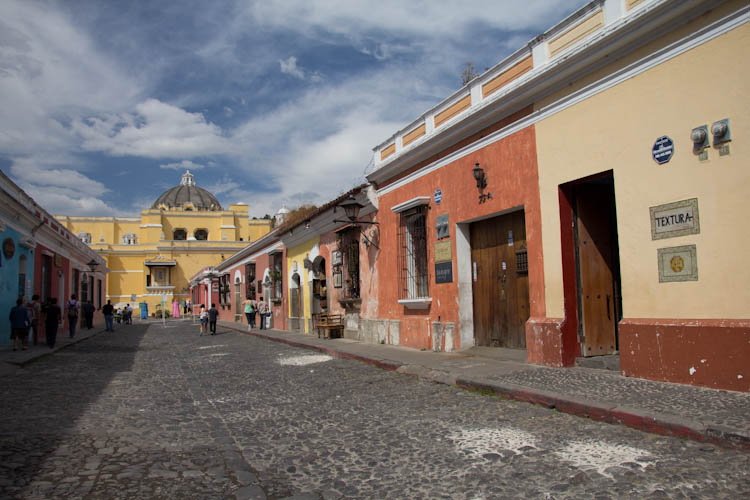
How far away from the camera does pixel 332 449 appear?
436cm

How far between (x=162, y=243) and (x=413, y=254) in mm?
46165

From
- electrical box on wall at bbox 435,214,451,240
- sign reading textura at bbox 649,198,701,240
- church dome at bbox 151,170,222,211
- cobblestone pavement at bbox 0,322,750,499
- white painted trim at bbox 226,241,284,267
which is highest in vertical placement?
church dome at bbox 151,170,222,211

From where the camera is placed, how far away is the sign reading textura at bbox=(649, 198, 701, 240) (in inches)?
228

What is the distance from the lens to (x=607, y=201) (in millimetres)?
7945

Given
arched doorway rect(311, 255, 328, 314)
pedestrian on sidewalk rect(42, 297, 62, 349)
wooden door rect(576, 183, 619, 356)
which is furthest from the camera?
arched doorway rect(311, 255, 328, 314)

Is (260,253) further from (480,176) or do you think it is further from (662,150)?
(662,150)

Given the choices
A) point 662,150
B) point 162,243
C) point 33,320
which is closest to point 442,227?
point 662,150

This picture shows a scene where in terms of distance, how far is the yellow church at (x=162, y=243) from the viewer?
52062 mm

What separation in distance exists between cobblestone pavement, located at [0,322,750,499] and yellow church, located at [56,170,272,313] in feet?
156

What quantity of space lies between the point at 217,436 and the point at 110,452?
895mm

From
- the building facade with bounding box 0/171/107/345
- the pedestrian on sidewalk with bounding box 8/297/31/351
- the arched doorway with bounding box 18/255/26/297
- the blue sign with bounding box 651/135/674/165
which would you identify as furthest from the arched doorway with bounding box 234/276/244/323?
the blue sign with bounding box 651/135/674/165

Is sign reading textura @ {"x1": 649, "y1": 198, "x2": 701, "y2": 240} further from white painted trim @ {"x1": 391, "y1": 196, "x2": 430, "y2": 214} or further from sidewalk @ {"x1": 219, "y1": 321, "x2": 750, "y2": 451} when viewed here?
white painted trim @ {"x1": 391, "y1": 196, "x2": 430, "y2": 214}

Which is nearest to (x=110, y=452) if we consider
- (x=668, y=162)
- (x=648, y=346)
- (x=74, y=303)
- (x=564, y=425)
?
(x=564, y=425)

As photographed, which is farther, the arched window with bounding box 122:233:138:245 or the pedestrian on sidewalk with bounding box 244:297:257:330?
the arched window with bounding box 122:233:138:245
